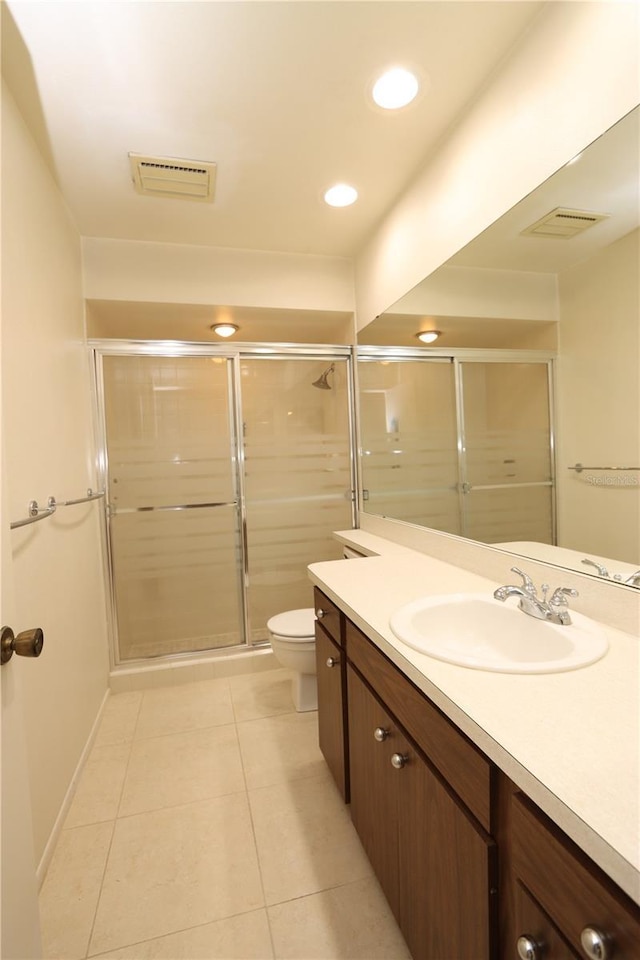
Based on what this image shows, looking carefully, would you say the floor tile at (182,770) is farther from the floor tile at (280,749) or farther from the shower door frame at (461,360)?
the shower door frame at (461,360)

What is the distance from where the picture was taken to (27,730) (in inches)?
54.6

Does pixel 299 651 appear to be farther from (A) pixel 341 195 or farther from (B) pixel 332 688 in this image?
(A) pixel 341 195

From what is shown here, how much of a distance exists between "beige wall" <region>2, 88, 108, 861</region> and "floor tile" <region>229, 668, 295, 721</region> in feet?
2.42

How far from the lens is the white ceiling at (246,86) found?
1.26 meters

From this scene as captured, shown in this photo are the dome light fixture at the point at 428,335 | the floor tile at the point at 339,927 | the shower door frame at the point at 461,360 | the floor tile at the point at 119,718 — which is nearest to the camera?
the floor tile at the point at 339,927

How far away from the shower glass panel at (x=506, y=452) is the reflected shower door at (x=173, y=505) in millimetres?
1655

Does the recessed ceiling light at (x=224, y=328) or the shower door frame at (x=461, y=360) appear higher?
the recessed ceiling light at (x=224, y=328)

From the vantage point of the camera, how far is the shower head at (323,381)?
313cm

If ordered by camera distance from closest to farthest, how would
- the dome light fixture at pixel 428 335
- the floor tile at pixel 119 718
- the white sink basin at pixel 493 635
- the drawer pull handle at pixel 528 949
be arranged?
the drawer pull handle at pixel 528 949 < the white sink basin at pixel 493 635 < the dome light fixture at pixel 428 335 < the floor tile at pixel 119 718

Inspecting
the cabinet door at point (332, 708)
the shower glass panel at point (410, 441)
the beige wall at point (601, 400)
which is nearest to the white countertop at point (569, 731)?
the beige wall at point (601, 400)

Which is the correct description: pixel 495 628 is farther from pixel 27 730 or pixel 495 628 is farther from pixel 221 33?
pixel 221 33

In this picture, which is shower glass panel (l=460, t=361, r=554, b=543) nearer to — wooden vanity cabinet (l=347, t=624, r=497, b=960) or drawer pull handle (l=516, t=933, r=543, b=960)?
wooden vanity cabinet (l=347, t=624, r=497, b=960)

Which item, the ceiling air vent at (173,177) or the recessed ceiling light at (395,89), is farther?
the ceiling air vent at (173,177)

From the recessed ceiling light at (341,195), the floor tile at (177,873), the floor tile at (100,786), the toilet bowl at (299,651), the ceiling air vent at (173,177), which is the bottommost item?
the floor tile at (100,786)
